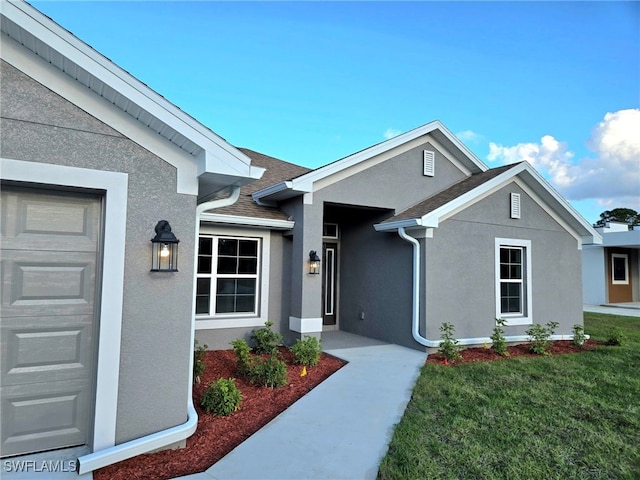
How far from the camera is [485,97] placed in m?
14.9

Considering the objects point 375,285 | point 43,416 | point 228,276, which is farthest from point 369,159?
point 43,416

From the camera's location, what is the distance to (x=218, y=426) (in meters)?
4.72

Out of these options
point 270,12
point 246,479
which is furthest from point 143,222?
point 270,12

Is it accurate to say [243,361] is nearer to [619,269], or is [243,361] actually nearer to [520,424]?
[520,424]

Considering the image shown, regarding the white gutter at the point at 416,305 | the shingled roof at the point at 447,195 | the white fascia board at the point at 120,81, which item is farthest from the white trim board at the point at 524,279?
the white fascia board at the point at 120,81

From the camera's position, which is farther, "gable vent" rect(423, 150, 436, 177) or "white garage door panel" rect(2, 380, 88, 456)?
"gable vent" rect(423, 150, 436, 177)

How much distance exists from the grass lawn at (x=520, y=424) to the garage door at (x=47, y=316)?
3.08 meters

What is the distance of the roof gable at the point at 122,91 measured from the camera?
11.6ft

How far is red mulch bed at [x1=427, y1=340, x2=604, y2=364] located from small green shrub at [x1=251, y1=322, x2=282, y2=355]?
315 cm

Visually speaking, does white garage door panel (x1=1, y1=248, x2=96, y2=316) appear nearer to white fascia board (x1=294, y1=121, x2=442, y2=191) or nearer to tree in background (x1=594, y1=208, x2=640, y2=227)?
white fascia board (x1=294, y1=121, x2=442, y2=191)

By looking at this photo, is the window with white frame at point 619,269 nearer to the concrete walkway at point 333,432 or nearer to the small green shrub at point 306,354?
the concrete walkway at point 333,432

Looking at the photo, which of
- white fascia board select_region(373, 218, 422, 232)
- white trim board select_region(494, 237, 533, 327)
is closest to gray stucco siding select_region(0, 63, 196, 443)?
white fascia board select_region(373, 218, 422, 232)

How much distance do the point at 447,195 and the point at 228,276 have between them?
561 centimetres

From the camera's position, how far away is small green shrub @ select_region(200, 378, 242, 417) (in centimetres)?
500
